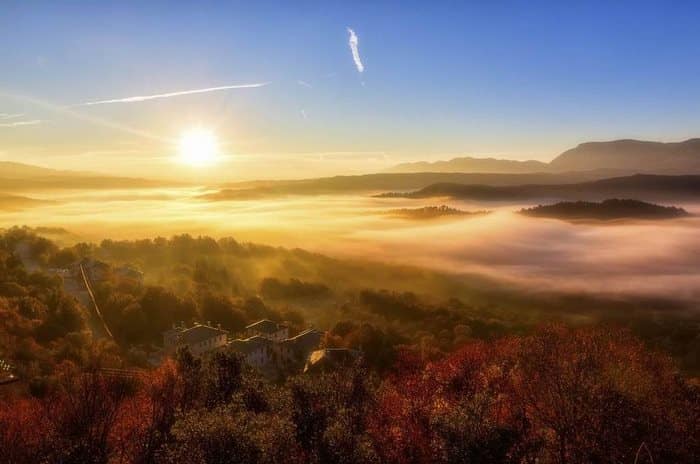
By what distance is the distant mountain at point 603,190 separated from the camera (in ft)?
474

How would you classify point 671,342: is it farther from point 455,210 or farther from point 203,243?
point 455,210

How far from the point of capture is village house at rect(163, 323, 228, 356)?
155 feet

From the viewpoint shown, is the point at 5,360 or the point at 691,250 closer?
the point at 5,360

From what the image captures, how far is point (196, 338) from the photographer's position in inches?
1891

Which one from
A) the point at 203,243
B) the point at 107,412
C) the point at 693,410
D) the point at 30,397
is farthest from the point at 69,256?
the point at 693,410

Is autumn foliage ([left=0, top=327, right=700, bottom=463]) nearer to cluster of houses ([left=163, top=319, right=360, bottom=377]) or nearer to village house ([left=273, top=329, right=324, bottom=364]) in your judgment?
cluster of houses ([left=163, top=319, right=360, bottom=377])

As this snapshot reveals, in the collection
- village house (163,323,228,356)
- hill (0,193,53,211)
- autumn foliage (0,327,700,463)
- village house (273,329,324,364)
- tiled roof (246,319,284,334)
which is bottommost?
village house (273,329,324,364)

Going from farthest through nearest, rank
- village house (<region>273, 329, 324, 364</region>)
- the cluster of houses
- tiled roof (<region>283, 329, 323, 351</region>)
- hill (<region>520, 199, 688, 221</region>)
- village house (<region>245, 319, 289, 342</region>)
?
hill (<region>520, 199, 688, 221</region>)
village house (<region>245, 319, 289, 342</region>)
tiled roof (<region>283, 329, 323, 351</region>)
village house (<region>273, 329, 324, 364</region>)
the cluster of houses

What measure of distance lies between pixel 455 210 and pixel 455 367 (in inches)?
6022

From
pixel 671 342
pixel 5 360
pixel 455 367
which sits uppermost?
pixel 5 360

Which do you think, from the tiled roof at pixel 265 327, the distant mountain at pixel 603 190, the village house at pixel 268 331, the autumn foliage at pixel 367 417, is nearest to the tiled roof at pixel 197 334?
the village house at pixel 268 331

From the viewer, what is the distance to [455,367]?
34.0m

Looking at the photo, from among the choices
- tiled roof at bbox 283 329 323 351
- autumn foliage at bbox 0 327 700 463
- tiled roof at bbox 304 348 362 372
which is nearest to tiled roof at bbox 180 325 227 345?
tiled roof at bbox 283 329 323 351

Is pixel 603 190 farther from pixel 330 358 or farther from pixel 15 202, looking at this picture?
pixel 15 202
